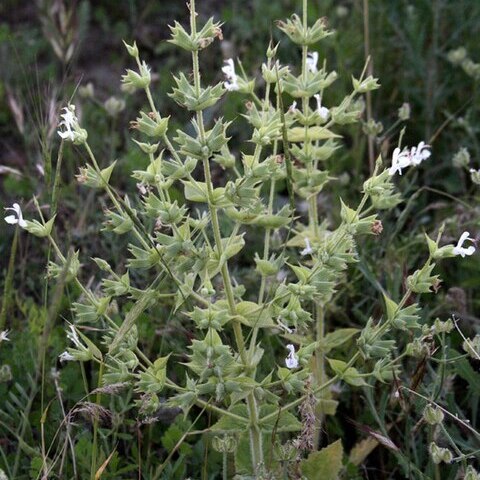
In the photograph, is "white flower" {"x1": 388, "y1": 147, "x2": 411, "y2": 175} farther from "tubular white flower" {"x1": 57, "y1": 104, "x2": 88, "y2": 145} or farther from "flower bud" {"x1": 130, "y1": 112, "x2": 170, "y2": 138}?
"tubular white flower" {"x1": 57, "y1": 104, "x2": 88, "y2": 145}

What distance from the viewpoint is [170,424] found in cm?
228

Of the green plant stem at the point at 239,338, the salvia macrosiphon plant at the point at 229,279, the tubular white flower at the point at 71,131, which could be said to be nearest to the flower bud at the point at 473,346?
the salvia macrosiphon plant at the point at 229,279

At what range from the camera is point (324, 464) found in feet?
6.44

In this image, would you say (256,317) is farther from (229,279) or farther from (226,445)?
(226,445)

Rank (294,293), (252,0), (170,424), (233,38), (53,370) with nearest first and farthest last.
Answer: (294,293), (53,370), (170,424), (233,38), (252,0)

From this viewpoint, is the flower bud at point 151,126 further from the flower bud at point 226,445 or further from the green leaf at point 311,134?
the flower bud at point 226,445

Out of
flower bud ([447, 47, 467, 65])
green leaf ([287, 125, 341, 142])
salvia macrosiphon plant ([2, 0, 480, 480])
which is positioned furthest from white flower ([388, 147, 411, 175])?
flower bud ([447, 47, 467, 65])

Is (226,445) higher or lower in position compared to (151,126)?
lower

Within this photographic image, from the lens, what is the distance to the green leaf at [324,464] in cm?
195

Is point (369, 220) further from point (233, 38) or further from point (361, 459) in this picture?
point (233, 38)

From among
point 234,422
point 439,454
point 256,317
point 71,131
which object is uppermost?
point 71,131

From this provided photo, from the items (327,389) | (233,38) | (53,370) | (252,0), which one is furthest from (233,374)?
(252,0)

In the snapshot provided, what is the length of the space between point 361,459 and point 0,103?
7.42 feet

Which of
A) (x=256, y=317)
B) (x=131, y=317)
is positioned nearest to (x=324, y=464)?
(x=256, y=317)
